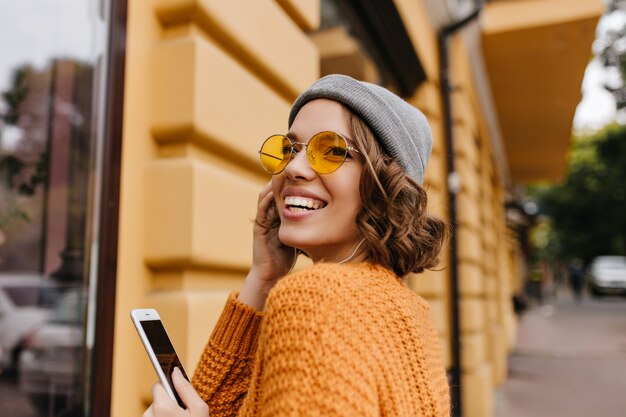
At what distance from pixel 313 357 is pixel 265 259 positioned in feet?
2.17

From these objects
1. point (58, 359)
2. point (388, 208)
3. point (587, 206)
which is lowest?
point (58, 359)

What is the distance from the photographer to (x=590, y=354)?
1123 cm

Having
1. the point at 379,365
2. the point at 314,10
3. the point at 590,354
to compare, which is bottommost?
the point at 590,354

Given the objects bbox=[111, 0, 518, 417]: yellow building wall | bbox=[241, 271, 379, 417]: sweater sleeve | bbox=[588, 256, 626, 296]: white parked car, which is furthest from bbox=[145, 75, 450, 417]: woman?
bbox=[588, 256, 626, 296]: white parked car

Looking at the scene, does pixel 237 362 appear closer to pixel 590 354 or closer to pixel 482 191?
pixel 482 191

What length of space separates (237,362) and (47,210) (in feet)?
3.63

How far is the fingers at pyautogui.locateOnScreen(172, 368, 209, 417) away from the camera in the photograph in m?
1.23

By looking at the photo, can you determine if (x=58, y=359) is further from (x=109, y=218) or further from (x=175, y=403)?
(x=175, y=403)

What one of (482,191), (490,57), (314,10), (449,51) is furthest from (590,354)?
(314,10)

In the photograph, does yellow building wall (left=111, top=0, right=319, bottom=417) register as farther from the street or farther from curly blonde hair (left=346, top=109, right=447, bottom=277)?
the street

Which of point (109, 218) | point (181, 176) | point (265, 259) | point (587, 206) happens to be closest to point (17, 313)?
point (109, 218)

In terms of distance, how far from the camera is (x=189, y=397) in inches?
48.8

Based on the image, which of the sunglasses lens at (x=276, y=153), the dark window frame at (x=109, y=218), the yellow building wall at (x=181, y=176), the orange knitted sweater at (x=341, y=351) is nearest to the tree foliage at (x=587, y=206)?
the yellow building wall at (x=181, y=176)

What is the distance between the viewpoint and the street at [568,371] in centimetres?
697
